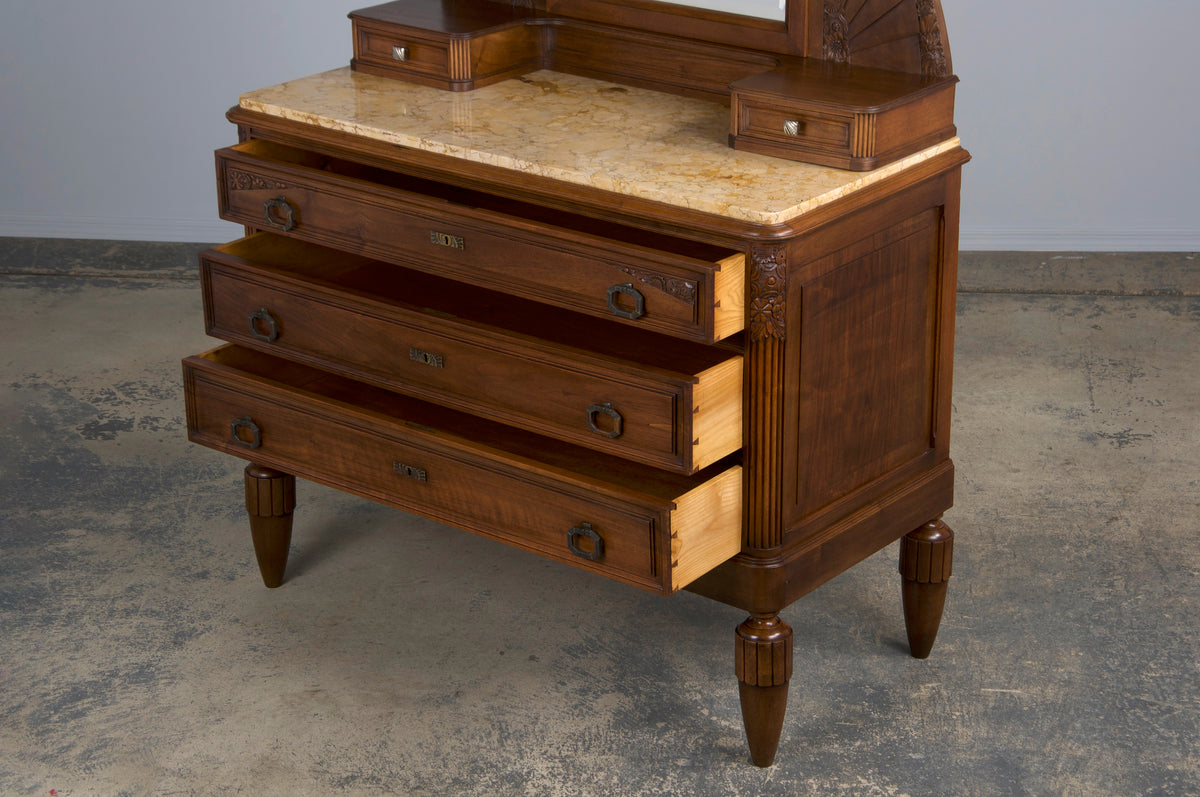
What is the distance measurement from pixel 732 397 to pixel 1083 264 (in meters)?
2.64

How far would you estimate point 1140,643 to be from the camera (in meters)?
3.09

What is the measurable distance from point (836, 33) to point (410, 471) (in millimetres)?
1076

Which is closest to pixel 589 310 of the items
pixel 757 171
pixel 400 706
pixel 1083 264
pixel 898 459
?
pixel 757 171

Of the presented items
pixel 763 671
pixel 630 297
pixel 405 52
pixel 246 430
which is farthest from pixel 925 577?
pixel 405 52

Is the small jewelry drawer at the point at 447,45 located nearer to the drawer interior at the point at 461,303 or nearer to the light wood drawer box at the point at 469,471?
the drawer interior at the point at 461,303

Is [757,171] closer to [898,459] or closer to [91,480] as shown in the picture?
[898,459]

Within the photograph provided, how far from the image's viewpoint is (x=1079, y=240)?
4.77 metres

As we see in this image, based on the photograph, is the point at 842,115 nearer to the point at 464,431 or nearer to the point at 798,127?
the point at 798,127

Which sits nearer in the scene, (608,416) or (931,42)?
(608,416)

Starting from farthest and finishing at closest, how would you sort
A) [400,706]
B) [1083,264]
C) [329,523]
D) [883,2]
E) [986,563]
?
1. [1083,264]
2. [329,523]
3. [986,563]
4. [400,706]
5. [883,2]

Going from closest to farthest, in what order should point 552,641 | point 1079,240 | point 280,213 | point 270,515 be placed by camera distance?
point 280,213 < point 552,641 < point 270,515 < point 1079,240

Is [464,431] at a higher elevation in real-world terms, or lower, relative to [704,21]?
lower

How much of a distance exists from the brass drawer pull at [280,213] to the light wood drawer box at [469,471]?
0.30 m

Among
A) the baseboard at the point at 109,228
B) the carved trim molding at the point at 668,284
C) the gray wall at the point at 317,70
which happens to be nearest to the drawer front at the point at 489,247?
the carved trim molding at the point at 668,284
